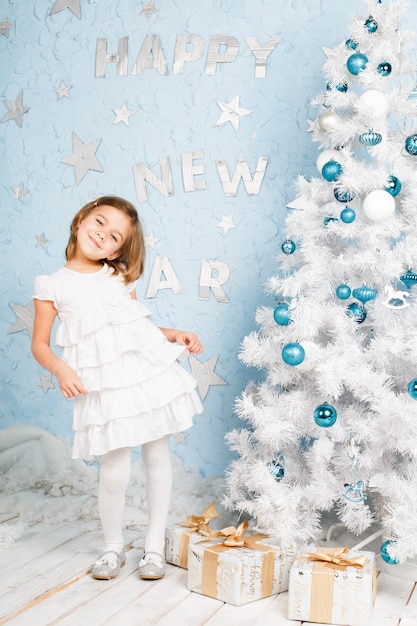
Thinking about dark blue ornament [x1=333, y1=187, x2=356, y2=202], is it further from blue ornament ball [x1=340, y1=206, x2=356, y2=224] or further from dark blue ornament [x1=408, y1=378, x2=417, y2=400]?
dark blue ornament [x1=408, y1=378, x2=417, y2=400]

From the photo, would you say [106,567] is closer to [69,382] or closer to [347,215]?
[69,382]

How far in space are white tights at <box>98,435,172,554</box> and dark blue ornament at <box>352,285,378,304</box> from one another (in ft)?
2.25

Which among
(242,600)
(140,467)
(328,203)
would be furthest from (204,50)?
(242,600)

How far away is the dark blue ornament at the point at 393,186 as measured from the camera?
80.7 inches

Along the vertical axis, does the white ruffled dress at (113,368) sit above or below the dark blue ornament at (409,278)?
below

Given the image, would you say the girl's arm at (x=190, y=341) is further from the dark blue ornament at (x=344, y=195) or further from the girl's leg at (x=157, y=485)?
the dark blue ornament at (x=344, y=195)

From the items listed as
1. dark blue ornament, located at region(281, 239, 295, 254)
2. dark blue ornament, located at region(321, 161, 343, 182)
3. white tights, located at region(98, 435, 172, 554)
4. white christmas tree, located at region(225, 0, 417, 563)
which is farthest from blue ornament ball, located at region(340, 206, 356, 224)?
white tights, located at region(98, 435, 172, 554)

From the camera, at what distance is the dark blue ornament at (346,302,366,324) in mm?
2046

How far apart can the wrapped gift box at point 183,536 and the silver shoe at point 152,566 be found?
2.4 inches

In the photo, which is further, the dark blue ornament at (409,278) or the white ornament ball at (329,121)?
the white ornament ball at (329,121)

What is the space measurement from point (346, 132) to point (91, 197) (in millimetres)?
1131

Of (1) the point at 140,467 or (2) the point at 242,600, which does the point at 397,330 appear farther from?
(1) the point at 140,467

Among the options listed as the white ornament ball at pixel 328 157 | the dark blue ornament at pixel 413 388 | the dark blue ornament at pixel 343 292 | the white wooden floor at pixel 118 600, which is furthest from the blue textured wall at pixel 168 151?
the dark blue ornament at pixel 413 388

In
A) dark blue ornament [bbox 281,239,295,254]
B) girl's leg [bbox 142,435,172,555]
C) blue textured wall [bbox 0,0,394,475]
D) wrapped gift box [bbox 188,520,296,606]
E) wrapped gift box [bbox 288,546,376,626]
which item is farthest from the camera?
blue textured wall [bbox 0,0,394,475]
